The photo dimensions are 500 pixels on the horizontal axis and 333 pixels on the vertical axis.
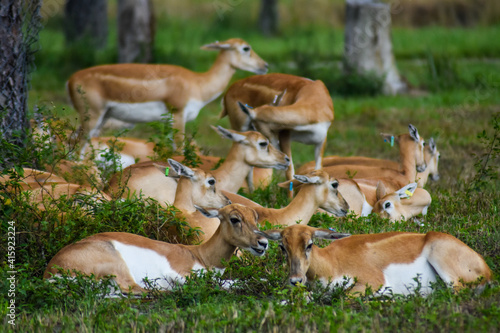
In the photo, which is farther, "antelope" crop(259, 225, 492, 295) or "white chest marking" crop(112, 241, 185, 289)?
"white chest marking" crop(112, 241, 185, 289)

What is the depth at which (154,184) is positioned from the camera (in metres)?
7.23

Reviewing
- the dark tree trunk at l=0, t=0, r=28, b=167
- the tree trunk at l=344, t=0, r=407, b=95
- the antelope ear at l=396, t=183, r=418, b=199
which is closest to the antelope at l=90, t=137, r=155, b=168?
the dark tree trunk at l=0, t=0, r=28, b=167

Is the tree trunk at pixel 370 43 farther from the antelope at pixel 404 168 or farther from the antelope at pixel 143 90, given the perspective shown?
Answer: the antelope at pixel 404 168

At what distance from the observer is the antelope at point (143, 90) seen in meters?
9.58

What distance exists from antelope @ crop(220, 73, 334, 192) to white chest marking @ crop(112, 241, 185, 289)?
110 inches

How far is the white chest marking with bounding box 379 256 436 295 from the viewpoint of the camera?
5223mm

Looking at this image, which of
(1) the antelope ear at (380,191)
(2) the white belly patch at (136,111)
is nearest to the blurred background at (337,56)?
(2) the white belly patch at (136,111)

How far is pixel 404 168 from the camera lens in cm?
829

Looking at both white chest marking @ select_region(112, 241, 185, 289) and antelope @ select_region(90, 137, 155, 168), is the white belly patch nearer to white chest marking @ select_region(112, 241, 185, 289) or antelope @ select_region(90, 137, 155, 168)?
antelope @ select_region(90, 137, 155, 168)

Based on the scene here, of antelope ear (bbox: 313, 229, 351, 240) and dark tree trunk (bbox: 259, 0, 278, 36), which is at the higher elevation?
antelope ear (bbox: 313, 229, 351, 240)

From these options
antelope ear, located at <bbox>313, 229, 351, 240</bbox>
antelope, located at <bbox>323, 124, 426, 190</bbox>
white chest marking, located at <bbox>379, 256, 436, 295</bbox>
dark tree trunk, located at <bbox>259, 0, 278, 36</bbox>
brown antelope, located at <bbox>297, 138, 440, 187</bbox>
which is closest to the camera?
antelope ear, located at <bbox>313, 229, 351, 240</bbox>

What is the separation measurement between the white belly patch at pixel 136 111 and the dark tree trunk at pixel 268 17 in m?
16.5

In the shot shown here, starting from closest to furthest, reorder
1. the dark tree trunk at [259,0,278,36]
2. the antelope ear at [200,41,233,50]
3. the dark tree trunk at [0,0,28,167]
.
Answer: the dark tree trunk at [0,0,28,167] → the antelope ear at [200,41,233,50] → the dark tree trunk at [259,0,278,36]

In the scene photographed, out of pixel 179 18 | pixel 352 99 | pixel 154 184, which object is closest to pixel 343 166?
pixel 154 184
